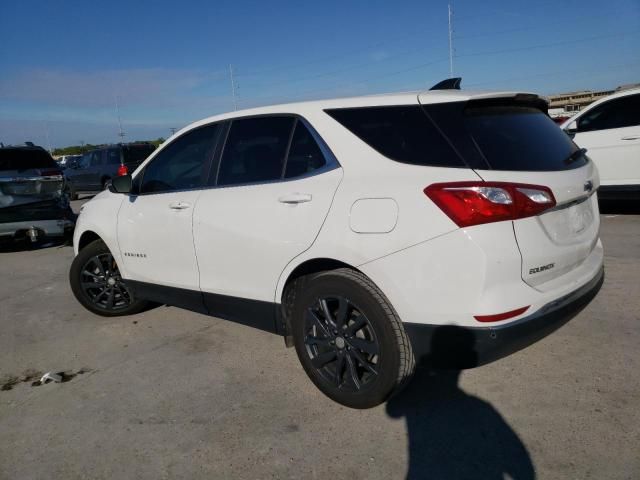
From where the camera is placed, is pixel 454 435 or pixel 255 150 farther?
pixel 255 150

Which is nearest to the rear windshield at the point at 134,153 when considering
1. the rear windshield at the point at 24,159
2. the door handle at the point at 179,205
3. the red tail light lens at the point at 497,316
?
the rear windshield at the point at 24,159

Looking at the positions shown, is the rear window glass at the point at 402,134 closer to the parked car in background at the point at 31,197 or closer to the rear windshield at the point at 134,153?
the parked car in background at the point at 31,197

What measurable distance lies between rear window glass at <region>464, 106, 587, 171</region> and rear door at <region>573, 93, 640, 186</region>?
4870mm

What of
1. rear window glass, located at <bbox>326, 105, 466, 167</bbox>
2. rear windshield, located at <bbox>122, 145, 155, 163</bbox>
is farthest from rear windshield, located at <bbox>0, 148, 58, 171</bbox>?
rear windshield, located at <bbox>122, 145, 155, 163</bbox>

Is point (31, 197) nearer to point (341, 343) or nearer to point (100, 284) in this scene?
point (100, 284)

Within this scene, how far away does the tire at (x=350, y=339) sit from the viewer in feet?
8.20

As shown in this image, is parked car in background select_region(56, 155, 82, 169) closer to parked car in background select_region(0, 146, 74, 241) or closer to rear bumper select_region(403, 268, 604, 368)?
parked car in background select_region(0, 146, 74, 241)

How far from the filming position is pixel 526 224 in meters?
2.31

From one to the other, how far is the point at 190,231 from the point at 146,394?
1.09m

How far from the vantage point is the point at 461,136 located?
2.43m

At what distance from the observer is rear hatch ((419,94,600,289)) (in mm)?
2336

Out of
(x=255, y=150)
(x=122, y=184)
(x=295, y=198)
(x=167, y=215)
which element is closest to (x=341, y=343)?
(x=295, y=198)

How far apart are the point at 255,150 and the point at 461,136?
138 centimetres

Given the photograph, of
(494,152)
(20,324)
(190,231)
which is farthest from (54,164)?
(494,152)
